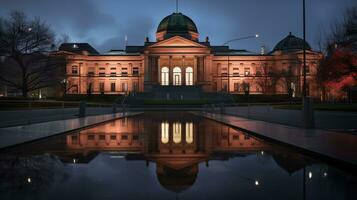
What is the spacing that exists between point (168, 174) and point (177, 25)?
10214cm

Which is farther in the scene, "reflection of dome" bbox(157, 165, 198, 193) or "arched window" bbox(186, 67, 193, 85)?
"arched window" bbox(186, 67, 193, 85)

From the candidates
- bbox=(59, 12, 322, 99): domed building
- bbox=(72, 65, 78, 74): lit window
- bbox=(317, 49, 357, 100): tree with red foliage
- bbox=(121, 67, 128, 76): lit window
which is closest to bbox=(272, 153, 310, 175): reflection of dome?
bbox=(317, 49, 357, 100): tree with red foliage

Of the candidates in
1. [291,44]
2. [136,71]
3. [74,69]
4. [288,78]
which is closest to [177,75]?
[136,71]

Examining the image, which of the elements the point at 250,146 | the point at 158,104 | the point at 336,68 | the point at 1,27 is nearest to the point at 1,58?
the point at 1,27

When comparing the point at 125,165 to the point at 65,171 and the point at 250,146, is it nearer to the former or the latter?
the point at 65,171

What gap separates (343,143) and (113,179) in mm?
8806

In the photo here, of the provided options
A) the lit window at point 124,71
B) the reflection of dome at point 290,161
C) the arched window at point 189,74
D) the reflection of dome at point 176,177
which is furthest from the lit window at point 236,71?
the reflection of dome at point 176,177

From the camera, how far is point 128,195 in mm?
6934

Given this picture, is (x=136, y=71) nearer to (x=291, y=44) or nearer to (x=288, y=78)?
(x=288, y=78)

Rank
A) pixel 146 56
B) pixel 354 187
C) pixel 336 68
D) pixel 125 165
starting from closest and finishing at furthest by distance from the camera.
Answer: pixel 354 187, pixel 125 165, pixel 336 68, pixel 146 56

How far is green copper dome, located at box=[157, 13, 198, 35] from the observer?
4254 inches

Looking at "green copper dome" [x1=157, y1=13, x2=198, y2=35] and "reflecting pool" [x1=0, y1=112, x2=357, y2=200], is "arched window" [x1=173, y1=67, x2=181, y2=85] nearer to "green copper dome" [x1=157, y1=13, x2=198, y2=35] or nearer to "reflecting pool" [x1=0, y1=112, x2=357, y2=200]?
"green copper dome" [x1=157, y1=13, x2=198, y2=35]

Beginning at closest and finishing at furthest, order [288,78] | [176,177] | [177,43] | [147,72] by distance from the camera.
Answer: [176,177]
[288,78]
[177,43]
[147,72]

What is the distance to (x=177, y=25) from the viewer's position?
108m
